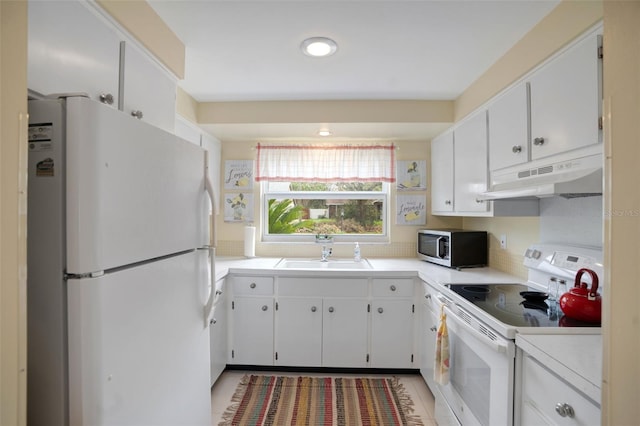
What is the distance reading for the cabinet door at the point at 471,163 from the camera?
6.76 feet

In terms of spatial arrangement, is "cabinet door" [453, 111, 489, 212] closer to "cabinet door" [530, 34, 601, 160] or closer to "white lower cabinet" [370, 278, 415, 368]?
"cabinet door" [530, 34, 601, 160]

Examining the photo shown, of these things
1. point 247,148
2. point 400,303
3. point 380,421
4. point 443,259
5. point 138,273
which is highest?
point 247,148

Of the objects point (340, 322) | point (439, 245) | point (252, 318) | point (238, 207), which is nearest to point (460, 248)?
point (439, 245)

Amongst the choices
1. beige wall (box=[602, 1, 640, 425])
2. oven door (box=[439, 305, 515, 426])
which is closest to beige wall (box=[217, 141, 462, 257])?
oven door (box=[439, 305, 515, 426])

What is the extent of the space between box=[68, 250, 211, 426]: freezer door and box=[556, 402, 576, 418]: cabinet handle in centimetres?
127

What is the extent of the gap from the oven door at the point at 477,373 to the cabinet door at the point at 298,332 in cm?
97

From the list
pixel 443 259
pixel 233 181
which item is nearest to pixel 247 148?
pixel 233 181

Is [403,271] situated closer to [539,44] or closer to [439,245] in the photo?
[439,245]

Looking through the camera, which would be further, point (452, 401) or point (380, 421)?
point (380, 421)

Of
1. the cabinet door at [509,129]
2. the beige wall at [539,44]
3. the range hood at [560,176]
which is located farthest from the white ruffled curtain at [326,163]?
the range hood at [560,176]

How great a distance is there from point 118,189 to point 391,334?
218 centimetres

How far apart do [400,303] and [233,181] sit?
1.91 m

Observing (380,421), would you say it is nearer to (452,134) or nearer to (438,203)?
(438,203)

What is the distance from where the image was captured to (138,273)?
94 cm
